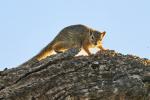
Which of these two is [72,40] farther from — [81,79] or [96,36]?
[81,79]

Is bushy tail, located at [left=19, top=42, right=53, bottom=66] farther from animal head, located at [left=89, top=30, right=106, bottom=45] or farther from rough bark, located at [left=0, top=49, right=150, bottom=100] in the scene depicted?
rough bark, located at [left=0, top=49, right=150, bottom=100]

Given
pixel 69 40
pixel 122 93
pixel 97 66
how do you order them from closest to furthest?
1. pixel 122 93
2. pixel 97 66
3. pixel 69 40

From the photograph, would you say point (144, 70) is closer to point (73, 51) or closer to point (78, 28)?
point (73, 51)

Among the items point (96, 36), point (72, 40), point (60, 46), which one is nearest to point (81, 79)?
point (60, 46)

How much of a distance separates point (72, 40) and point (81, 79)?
7222 mm

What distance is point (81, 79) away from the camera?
17734 mm

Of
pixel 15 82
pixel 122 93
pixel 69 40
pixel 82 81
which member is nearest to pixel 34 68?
pixel 15 82

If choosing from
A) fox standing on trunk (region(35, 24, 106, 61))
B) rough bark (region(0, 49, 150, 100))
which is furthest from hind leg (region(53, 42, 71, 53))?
rough bark (region(0, 49, 150, 100))

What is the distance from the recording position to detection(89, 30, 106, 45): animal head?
2596 cm

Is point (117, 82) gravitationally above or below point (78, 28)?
below

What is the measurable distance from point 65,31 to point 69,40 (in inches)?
28.6

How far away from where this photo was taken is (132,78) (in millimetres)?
17594

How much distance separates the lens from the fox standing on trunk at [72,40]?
80.3 feet

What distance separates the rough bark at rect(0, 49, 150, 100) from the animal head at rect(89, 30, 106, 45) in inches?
258
